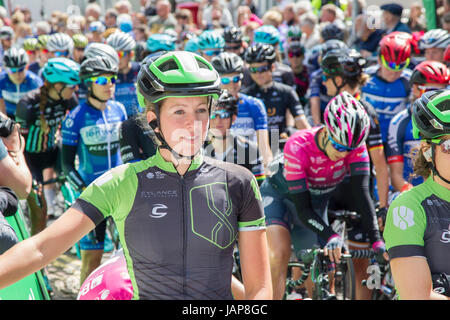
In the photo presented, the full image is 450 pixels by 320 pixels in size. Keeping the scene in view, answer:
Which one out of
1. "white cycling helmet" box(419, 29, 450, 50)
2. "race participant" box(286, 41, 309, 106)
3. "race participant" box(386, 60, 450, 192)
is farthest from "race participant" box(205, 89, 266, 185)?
"race participant" box(286, 41, 309, 106)

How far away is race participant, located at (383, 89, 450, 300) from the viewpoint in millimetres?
2779

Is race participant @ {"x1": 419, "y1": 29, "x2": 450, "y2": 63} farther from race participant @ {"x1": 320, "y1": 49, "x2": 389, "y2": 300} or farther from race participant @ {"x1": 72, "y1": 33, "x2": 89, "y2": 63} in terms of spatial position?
race participant @ {"x1": 72, "y1": 33, "x2": 89, "y2": 63}

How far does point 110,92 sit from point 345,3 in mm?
10408

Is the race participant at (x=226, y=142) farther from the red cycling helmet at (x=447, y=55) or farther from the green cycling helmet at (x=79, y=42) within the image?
the green cycling helmet at (x=79, y=42)

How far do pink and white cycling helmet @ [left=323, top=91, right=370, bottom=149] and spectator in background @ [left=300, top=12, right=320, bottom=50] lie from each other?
836 centimetres

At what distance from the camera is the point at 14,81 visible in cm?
973

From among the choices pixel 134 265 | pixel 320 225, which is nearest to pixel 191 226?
pixel 134 265

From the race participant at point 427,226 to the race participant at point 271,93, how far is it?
491 cm

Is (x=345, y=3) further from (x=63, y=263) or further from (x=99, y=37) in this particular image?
(x=63, y=263)

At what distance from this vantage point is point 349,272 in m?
5.36

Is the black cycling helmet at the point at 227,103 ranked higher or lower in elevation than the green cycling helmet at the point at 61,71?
lower

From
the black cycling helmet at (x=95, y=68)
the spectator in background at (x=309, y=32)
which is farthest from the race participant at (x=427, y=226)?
the spectator in background at (x=309, y=32)

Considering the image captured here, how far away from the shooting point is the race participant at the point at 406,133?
5910mm

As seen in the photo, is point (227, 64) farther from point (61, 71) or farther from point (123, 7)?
point (123, 7)
